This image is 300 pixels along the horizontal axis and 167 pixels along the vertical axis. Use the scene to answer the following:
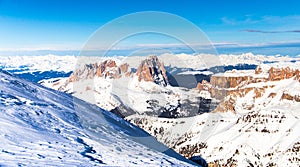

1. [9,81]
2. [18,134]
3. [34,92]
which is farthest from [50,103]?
[18,134]

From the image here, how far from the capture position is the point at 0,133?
23750mm

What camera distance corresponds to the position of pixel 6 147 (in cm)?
2200

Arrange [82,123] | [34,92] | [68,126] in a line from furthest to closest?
[34,92] < [82,123] < [68,126]

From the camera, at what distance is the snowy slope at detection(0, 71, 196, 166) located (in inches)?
872

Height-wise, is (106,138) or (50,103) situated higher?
(50,103)

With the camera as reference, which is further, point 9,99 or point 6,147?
point 9,99

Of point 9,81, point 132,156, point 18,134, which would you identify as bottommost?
point 132,156

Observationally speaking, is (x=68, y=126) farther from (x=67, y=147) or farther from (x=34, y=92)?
(x=34, y=92)

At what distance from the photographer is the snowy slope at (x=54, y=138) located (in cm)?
2216

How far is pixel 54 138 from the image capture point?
25.9 m

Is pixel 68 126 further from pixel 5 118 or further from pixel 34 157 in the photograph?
pixel 34 157

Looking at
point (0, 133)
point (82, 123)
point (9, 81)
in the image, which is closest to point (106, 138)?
point (82, 123)

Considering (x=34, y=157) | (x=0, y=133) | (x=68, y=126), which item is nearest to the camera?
(x=34, y=157)

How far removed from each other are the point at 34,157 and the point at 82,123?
462 inches
